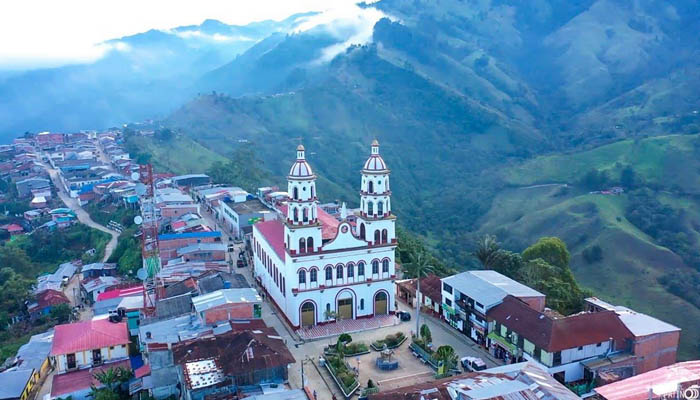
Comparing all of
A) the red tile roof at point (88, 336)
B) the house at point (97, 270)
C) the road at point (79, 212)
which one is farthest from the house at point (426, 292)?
the road at point (79, 212)

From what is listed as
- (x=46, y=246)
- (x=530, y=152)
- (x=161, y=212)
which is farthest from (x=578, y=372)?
(x=530, y=152)

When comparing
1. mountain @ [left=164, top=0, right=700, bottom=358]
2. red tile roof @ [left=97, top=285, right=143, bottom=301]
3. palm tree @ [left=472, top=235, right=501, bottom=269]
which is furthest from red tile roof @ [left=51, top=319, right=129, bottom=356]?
mountain @ [left=164, top=0, right=700, bottom=358]

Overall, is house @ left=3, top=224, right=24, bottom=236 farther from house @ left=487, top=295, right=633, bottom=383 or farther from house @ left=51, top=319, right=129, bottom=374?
house @ left=487, top=295, right=633, bottom=383

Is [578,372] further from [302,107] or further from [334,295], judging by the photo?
[302,107]

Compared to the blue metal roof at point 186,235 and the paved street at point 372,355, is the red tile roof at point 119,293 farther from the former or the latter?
the paved street at point 372,355

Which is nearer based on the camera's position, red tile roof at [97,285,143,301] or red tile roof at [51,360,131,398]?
red tile roof at [51,360,131,398]

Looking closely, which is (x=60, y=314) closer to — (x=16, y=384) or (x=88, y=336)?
(x=88, y=336)

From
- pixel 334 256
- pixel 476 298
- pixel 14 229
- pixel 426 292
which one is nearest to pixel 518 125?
pixel 426 292
